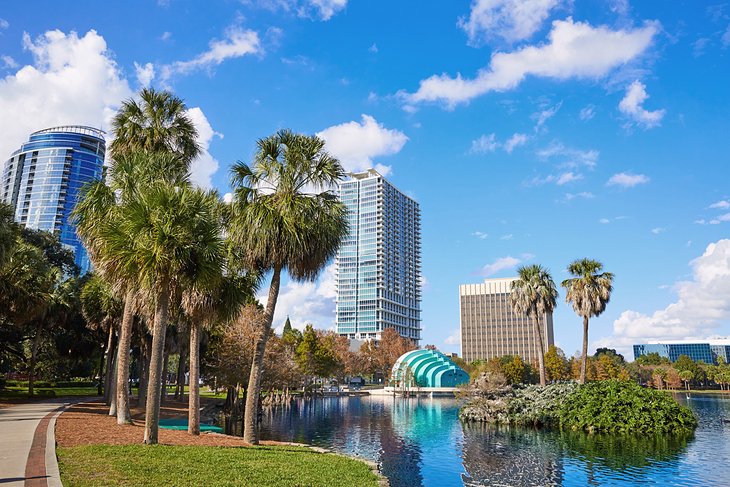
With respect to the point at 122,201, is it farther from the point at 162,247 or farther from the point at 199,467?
the point at 199,467

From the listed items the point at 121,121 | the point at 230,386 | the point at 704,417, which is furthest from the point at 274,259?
the point at 704,417

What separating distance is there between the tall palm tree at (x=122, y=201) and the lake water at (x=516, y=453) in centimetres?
1281

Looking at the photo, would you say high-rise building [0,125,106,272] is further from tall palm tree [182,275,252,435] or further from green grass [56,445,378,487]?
Answer: green grass [56,445,378,487]

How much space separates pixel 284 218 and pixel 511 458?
1783 centimetres

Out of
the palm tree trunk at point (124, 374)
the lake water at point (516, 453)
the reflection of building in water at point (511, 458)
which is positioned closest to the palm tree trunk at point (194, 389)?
the palm tree trunk at point (124, 374)

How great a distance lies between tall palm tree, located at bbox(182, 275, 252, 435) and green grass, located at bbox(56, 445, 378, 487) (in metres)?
5.43

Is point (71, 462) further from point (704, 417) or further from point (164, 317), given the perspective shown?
point (704, 417)

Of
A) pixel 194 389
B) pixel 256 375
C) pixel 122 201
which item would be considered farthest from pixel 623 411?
pixel 122 201

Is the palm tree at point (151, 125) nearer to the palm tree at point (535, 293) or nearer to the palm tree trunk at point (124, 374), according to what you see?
the palm tree trunk at point (124, 374)

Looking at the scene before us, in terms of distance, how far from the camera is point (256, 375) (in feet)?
72.0

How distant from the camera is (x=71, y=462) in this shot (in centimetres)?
1406

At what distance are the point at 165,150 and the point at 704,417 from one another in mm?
57363

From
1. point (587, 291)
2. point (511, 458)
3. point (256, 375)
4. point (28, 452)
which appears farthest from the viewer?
point (587, 291)

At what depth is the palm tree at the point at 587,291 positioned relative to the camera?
53.2 metres
